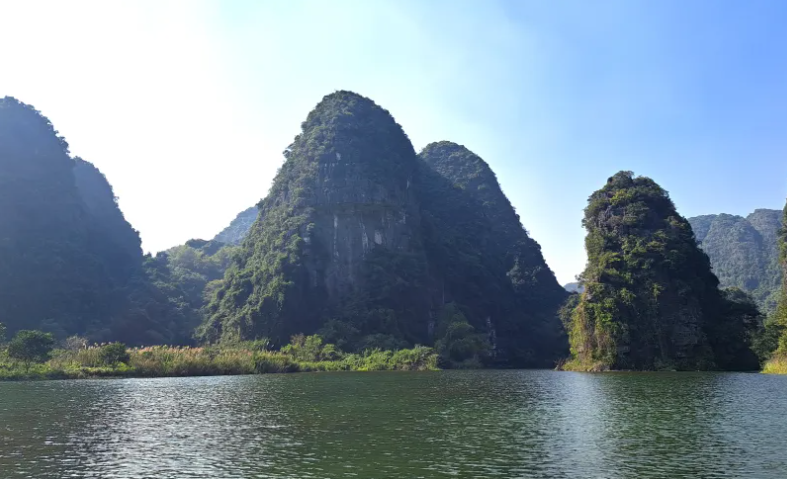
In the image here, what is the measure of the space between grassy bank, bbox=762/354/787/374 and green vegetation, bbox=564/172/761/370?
838 centimetres

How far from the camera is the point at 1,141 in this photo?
315 feet

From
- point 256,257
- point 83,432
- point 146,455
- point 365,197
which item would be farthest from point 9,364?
point 365,197

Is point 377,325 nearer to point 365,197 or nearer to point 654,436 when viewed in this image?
point 365,197

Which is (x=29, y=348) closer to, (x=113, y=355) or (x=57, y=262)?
(x=113, y=355)

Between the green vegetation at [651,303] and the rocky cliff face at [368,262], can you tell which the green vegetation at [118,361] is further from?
the green vegetation at [651,303]

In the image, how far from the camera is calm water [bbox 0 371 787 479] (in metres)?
12.9

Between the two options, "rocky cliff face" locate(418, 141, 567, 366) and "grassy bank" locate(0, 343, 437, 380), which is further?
"rocky cliff face" locate(418, 141, 567, 366)

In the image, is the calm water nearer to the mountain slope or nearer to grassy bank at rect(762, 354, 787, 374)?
grassy bank at rect(762, 354, 787, 374)

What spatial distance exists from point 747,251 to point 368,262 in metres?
121

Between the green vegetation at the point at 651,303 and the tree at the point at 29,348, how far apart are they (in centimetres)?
5229

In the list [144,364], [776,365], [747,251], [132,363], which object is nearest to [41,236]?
[132,363]

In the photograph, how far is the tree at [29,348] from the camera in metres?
44.3

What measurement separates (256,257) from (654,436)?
88264mm

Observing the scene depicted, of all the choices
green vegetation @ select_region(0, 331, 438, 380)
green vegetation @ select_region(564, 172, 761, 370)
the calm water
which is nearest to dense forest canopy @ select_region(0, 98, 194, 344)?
green vegetation @ select_region(0, 331, 438, 380)
